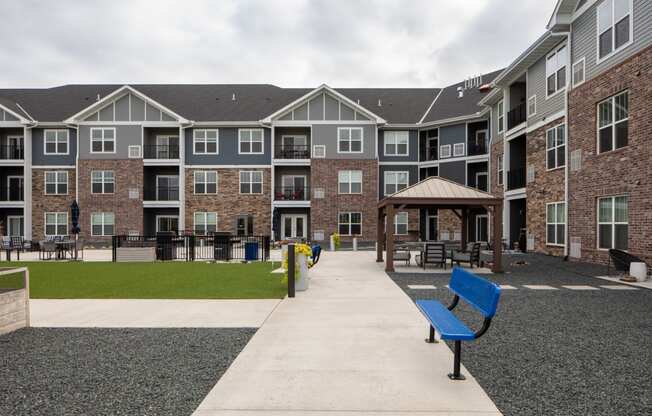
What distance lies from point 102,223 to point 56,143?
7841mm

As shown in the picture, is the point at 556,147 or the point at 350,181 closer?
the point at 556,147

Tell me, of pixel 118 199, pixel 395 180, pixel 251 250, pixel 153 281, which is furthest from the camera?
pixel 395 180

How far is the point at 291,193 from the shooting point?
31297 mm

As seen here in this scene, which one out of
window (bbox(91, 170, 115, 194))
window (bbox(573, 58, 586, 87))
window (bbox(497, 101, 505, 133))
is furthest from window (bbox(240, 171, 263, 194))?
window (bbox(573, 58, 586, 87))

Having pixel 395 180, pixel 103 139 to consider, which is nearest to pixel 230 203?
pixel 103 139

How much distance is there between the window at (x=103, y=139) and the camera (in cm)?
3067

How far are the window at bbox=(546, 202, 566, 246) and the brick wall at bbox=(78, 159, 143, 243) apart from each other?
27.5 m

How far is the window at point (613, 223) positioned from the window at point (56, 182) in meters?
35.6

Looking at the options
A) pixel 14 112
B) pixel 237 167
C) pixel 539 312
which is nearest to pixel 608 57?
pixel 539 312

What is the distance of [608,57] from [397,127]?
18.0 meters

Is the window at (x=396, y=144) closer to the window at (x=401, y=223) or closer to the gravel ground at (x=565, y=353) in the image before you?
the window at (x=401, y=223)

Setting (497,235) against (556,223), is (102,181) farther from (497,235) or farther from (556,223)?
(556,223)

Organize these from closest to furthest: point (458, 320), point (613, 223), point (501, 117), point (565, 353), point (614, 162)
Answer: point (458, 320) < point (565, 353) < point (614, 162) < point (613, 223) < point (501, 117)

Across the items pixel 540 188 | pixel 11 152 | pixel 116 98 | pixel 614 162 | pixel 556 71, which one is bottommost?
pixel 540 188
